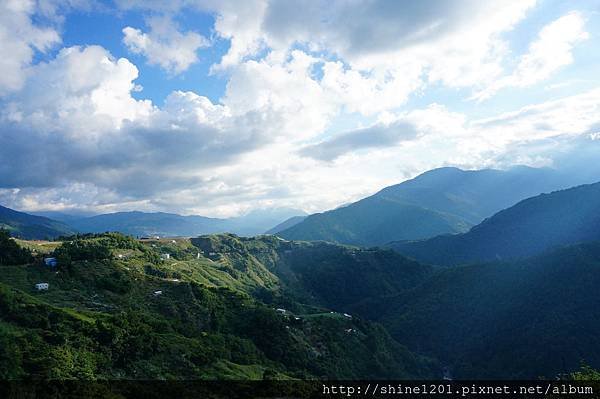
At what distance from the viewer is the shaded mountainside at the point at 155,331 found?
203 feet

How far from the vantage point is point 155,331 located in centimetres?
8488

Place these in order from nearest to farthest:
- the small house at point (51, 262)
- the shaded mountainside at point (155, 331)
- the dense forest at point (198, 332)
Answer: the shaded mountainside at point (155, 331)
the dense forest at point (198, 332)
the small house at point (51, 262)

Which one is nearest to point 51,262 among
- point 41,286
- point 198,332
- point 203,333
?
point 41,286

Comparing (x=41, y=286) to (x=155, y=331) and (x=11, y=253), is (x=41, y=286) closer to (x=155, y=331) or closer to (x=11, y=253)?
(x=155, y=331)

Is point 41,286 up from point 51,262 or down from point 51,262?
down

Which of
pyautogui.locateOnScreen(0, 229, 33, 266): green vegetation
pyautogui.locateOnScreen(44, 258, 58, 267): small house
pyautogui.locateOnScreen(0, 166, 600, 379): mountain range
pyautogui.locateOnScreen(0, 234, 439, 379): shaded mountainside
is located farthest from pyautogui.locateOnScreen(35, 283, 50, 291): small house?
pyautogui.locateOnScreen(0, 229, 33, 266): green vegetation

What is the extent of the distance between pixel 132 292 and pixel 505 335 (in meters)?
162

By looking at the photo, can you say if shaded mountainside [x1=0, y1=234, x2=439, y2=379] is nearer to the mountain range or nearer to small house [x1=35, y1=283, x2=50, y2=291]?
the mountain range

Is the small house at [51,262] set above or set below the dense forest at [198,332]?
above

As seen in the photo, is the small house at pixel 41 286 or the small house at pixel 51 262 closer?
the small house at pixel 41 286

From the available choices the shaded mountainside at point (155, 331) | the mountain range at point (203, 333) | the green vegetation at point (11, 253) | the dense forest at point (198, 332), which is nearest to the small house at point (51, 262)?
the dense forest at point (198, 332)

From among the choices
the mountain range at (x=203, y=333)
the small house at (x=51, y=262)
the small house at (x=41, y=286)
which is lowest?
the mountain range at (x=203, y=333)

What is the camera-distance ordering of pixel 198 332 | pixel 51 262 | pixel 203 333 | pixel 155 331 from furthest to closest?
pixel 51 262, pixel 203 333, pixel 198 332, pixel 155 331

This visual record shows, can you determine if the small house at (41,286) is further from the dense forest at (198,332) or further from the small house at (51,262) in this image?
the small house at (51,262)
